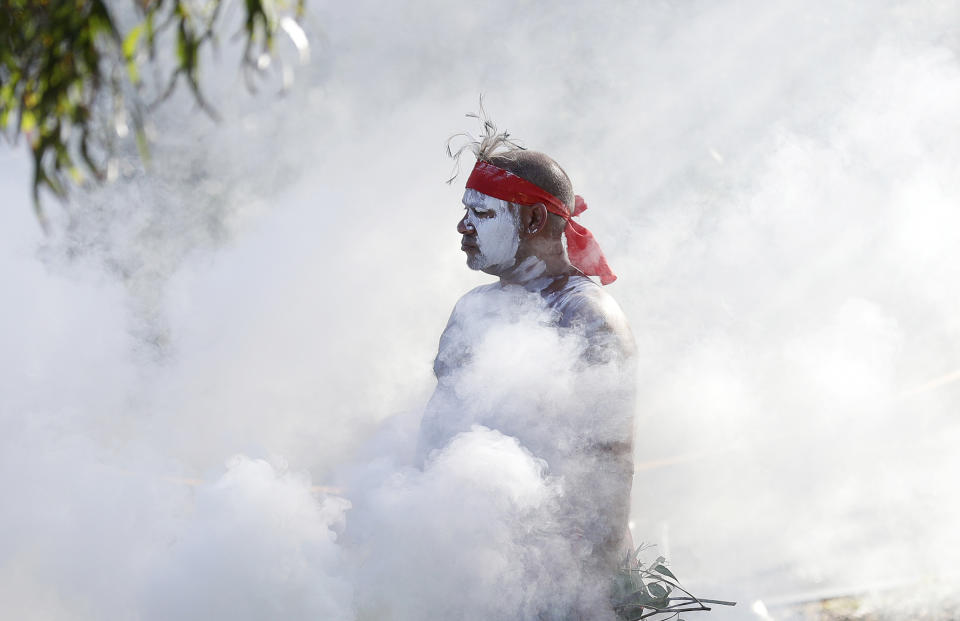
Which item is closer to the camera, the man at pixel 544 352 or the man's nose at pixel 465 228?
the man at pixel 544 352

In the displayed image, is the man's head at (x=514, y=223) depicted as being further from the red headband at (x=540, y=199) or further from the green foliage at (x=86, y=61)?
the green foliage at (x=86, y=61)

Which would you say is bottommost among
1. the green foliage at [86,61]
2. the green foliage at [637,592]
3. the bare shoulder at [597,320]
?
the green foliage at [637,592]

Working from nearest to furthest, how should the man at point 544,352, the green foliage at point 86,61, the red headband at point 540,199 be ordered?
the green foliage at point 86,61 → the man at point 544,352 → the red headband at point 540,199

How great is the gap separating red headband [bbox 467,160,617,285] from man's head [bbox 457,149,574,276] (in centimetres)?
2

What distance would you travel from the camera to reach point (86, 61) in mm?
2461

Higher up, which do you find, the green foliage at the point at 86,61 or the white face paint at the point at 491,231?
the white face paint at the point at 491,231

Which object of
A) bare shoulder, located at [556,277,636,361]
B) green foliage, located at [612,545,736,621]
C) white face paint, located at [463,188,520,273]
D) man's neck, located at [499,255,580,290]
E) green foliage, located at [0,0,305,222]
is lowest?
green foliage, located at [612,545,736,621]

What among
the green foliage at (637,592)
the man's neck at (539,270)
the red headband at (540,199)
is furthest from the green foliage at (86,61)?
the green foliage at (637,592)

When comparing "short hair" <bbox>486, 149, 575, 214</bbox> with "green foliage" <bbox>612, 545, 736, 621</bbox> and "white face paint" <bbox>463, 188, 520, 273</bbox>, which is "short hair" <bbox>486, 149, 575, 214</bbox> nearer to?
"white face paint" <bbox>463, 188, 520, 273</bbox>

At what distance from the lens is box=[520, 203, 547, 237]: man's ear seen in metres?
4.32

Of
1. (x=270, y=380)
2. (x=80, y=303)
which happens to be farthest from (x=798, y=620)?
(x=80, y=303)

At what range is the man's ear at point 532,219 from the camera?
4320mm

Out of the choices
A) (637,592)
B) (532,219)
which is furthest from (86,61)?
(637,592)

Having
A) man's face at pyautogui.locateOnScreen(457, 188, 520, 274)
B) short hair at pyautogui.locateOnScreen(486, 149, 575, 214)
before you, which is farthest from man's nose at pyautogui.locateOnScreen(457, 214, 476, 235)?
short hair at pyautogui.locateOnScreen(486, 149, 575, 214)
